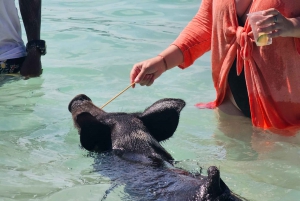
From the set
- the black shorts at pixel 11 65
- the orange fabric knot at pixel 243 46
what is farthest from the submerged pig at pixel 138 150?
the black shorts at pixel 11 65

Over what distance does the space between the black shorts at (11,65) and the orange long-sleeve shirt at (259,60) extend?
5.12 ft

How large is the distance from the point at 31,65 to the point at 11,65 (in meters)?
0.20

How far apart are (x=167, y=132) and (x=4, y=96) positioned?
2.39 meters

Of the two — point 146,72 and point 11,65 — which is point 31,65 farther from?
point 146,72

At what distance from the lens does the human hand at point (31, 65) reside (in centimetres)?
505

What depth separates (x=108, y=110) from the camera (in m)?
5.21

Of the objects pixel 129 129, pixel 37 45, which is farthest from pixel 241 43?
pixel 37 45

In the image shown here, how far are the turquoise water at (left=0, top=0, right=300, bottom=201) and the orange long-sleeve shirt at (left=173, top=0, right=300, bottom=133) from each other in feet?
0.60

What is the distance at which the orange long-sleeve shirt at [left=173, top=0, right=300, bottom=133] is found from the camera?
401 cm

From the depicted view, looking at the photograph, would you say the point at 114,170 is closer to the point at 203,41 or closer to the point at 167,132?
the point at 167,132

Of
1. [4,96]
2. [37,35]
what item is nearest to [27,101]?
[4,96]

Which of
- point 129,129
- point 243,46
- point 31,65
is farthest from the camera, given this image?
point 31,65

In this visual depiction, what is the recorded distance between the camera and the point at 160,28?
877 cm

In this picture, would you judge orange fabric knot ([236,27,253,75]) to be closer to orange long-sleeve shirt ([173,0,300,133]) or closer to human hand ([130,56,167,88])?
orange long-sleeve shirt ([173,0,300,133])
